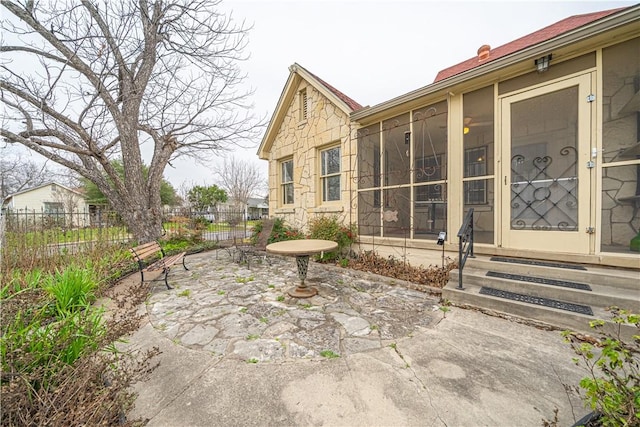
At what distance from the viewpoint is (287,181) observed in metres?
7.95

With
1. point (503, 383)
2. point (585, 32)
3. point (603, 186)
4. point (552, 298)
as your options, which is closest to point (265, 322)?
point (503, 383)

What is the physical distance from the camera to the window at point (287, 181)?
7.85m

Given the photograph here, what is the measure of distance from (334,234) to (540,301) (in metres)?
3.66

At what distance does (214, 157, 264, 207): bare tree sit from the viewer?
2442 cm

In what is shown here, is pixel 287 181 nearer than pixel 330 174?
No

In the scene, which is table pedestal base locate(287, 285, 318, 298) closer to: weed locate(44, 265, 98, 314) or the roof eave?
weed locate(44, 265, 98, 314)

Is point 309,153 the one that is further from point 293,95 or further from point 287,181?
point 293,95

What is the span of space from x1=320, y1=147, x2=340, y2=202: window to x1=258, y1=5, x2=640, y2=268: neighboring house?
0.32 metres

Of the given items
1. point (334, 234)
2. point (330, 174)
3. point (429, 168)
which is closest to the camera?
point (429, 168)

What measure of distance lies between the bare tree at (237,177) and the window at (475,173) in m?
22.7

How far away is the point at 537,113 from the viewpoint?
3545mm

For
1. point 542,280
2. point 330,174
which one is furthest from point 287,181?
point 542,280

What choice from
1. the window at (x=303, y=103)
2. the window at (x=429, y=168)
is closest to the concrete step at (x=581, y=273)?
the window at (x=429, y=168)

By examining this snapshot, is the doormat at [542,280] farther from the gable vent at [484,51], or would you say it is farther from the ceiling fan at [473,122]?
the gable vent at [484,51]
